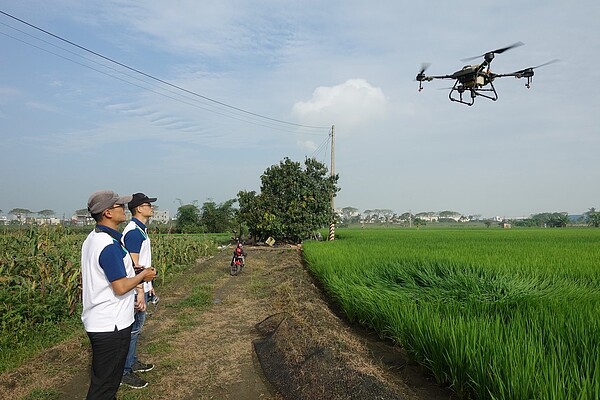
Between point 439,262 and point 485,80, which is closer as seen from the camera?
point 485,80

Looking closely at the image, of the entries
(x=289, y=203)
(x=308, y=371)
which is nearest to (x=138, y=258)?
(x=308, y=371)

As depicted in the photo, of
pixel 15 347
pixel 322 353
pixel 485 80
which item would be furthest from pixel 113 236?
pixel 485 80

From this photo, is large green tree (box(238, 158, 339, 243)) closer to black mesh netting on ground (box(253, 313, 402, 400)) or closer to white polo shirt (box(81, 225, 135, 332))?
black mesh netting on ground (box(253, 313, 402, 400))

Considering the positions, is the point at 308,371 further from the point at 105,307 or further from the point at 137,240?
the point at 137,240

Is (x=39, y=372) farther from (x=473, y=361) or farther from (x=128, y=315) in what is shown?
(x=473, y=361)

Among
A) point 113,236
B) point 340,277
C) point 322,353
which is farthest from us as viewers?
point 340,277

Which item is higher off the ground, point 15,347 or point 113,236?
point 113,236

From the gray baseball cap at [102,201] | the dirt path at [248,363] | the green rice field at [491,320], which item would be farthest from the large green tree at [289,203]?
the gray baseball cap at [102,201]
